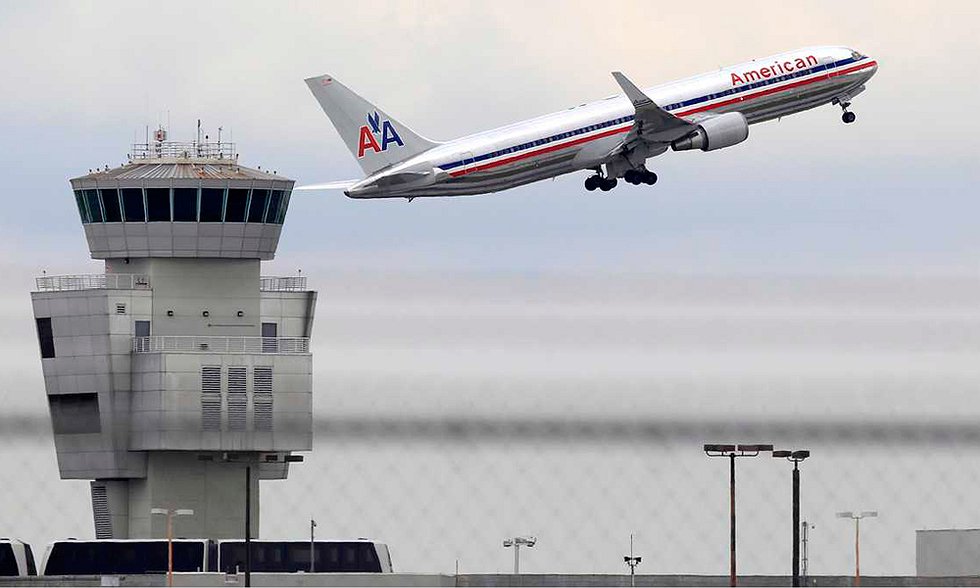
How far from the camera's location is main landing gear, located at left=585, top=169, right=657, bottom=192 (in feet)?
582

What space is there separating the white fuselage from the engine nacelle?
5.63 feet

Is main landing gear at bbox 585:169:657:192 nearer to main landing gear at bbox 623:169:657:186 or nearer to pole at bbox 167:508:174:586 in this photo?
main landing gear at bbox 623:169:657:186

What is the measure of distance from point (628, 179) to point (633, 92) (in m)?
4.65

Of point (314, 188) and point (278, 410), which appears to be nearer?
point (314, 188)

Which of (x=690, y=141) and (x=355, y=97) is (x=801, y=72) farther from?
(x=355, y=97)

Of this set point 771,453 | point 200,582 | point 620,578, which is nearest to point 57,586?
point 200,582

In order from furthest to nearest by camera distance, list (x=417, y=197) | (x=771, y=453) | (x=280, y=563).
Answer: (x=280, y=563) → (x=417, y=197) → (x=771, y=453)

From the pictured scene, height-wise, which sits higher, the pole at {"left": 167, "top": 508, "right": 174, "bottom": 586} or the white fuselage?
the white fuselage

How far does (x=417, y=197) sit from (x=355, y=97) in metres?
12.6

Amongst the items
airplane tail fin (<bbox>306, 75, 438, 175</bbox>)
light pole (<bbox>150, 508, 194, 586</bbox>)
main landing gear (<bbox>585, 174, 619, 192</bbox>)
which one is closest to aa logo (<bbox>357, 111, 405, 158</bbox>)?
airplane tail fin (<bbox>306, 75, 438, 175</bbox>)

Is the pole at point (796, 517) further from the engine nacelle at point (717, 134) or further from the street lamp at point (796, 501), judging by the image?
the engine nacelle at point (717, 134)

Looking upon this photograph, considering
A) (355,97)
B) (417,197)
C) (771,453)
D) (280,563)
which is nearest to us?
(771,453)

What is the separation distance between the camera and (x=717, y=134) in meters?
179

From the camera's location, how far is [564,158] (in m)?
175
